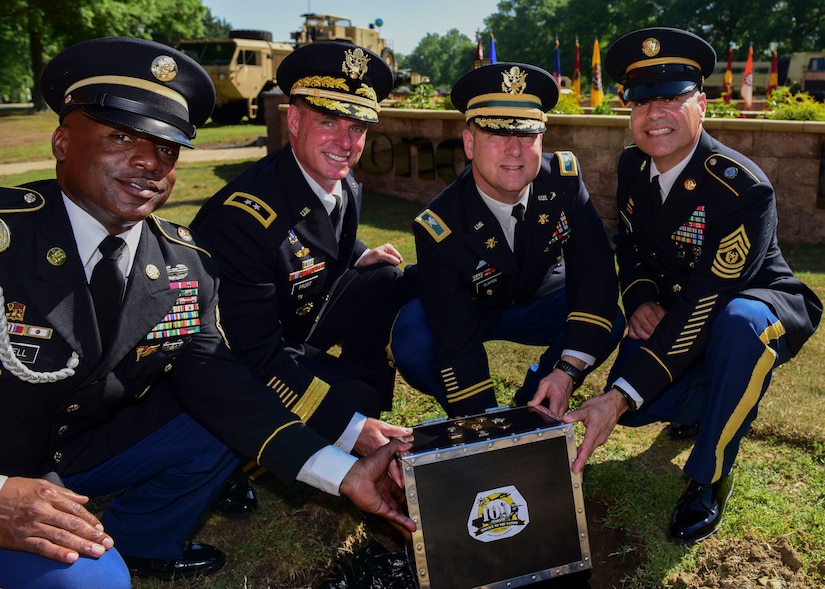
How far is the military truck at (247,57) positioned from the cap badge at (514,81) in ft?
69.7

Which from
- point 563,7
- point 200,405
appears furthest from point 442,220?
point 563,7

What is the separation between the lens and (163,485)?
2504mm

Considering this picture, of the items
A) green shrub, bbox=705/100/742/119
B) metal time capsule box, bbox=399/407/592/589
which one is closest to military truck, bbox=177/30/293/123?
green shrub, bbox=705/100/742/119

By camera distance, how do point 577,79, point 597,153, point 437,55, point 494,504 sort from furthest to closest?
point 437,55 < point 577,79 < point 597,153 < point 494,504

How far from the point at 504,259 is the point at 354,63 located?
1049mm

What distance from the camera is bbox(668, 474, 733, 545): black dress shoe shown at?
103 inches

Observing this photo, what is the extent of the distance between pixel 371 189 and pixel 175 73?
7956 mm

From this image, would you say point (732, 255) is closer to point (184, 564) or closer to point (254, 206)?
point (254, 206)

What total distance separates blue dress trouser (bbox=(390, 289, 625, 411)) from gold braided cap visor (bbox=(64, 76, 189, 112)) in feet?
5.24

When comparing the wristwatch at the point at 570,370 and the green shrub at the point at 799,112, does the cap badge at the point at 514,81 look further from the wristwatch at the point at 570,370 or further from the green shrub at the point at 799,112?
the green shrub at the point at 799,112

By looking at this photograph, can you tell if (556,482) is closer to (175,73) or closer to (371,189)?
(175,73)

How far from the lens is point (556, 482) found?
2.28 meters

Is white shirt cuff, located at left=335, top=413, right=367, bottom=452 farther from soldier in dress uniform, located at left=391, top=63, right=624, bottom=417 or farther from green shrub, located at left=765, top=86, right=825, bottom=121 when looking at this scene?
green shrub, located at left=765, top=86, right=825, bottom=121

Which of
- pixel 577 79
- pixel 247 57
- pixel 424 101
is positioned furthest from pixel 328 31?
pixel 424 101
